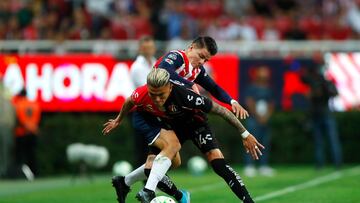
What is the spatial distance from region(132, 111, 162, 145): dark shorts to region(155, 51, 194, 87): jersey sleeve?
809 millimetres

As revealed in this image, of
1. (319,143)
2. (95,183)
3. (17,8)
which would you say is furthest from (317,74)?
(17,8)

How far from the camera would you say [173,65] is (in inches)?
490

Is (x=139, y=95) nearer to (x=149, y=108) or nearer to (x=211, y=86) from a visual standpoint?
(x=149, y=108)

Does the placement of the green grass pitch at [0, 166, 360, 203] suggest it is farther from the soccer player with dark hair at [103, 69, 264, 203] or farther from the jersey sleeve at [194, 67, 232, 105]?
the soccer player with dark hair at [103, 69, 264, 203]

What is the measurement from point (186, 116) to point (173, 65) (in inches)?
25.8

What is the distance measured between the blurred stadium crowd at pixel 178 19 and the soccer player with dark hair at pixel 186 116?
1283 cm

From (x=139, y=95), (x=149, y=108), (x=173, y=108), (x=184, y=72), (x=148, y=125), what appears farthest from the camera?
(x=148, y=125)

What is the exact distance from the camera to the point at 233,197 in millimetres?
15008

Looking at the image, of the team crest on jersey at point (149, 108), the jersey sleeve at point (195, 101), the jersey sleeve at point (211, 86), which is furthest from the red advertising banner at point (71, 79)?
the jersey sleeve at point (195, 101)

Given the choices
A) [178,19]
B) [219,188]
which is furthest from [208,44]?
[178,19]

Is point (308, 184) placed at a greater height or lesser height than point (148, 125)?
lesser

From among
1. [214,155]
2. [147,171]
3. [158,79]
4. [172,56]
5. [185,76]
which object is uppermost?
[172,56]

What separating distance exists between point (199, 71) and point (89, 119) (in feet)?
39.0

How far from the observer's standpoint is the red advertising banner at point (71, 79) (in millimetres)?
24328
